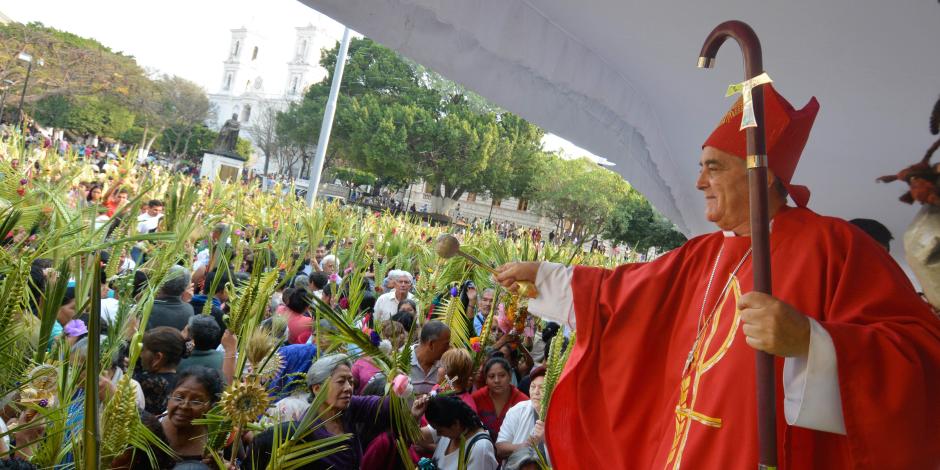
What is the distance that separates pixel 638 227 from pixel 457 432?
3129 cm

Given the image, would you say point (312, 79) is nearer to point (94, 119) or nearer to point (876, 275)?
point (94, 119)

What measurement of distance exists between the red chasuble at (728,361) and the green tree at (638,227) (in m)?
26.5

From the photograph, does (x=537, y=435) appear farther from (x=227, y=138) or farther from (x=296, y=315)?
(x=227, y=138)

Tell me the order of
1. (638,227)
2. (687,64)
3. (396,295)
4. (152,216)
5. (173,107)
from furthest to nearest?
1. (173,107)
2. (638,227)
3. (152,216)
4. (396,295)
5. (687,64)

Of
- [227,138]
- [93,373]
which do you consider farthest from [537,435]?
[227,138]

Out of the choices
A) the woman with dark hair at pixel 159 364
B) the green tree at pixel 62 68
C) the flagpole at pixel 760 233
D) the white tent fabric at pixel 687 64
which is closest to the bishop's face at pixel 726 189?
the flagpole at pixel 760 233

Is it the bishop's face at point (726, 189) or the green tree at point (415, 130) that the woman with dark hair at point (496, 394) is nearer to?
the bishop's face at point (726, 189)

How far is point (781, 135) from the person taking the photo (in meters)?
1.97

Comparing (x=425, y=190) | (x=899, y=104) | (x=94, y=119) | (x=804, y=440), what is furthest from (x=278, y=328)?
(x=94, y=119)

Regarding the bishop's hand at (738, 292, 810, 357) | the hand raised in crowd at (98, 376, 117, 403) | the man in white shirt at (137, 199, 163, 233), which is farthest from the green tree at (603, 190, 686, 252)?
the bishop's hand at (738, 292, 810, 357)

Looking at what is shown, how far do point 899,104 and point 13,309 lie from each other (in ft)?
10.9

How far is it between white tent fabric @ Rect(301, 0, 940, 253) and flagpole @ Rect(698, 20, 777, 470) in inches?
50.6

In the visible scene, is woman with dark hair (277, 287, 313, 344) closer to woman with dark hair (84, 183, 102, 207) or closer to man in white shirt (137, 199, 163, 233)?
man in white shirt (137, 199, 163, 233)

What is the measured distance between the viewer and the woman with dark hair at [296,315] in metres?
4.61
